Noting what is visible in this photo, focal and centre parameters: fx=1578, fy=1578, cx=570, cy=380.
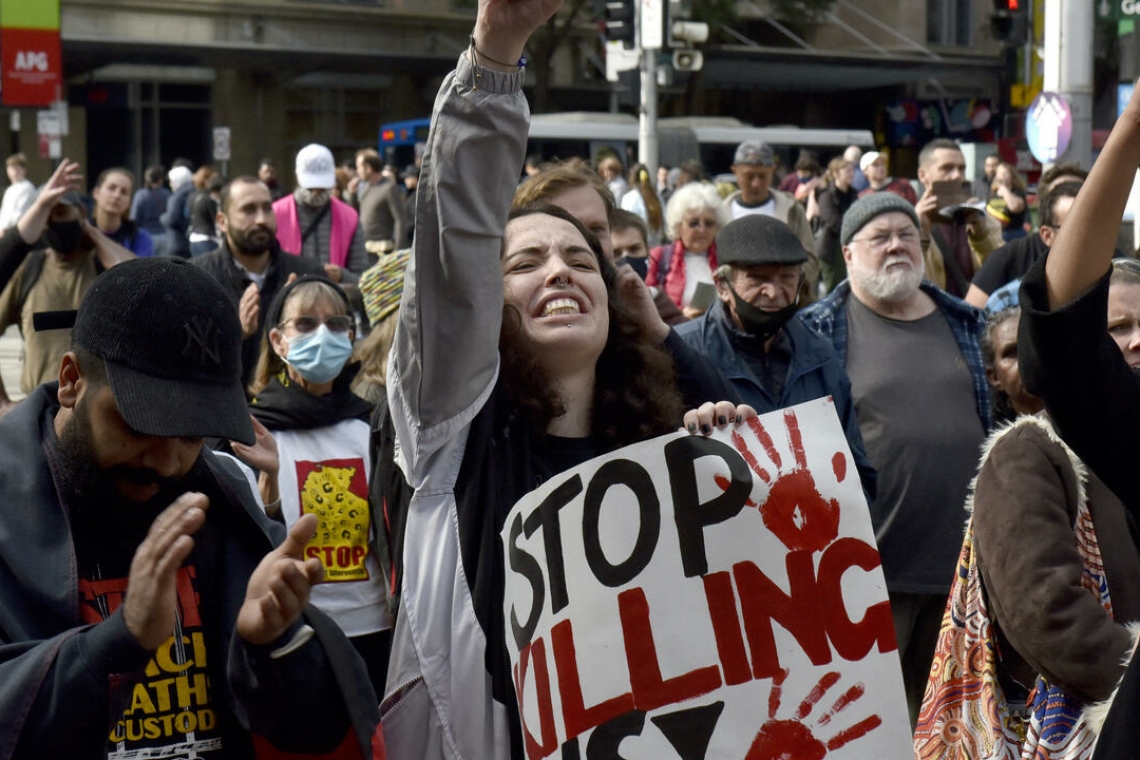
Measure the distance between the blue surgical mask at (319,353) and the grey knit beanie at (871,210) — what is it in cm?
200

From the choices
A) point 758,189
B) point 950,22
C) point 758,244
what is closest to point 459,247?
point 758,244

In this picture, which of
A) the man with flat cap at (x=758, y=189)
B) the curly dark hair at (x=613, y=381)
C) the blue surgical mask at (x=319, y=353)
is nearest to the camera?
the curly dark hair at (x=613, y=381)

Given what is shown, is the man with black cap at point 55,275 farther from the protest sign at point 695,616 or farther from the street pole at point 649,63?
the street pole at point 649,63

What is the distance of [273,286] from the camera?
7117mm

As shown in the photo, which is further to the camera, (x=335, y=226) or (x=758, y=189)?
(x=758, y=189)

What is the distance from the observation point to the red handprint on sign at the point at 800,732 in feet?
8.63

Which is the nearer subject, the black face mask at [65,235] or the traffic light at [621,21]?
the black face mask at [65,235]

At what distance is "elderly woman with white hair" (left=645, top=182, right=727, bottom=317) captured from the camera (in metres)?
8.20

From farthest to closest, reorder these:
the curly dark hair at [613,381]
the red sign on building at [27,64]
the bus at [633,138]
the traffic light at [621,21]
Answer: the bus at [633,138] < the red sign on building at [27,64] < the traffic light at [621,21] < the curly dark hair at [613,381]

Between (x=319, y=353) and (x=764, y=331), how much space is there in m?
1.43

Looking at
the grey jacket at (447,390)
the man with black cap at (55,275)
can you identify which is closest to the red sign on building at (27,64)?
the man with black cap at (55,275)

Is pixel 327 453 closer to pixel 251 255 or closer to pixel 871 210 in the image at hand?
pixel 871 210

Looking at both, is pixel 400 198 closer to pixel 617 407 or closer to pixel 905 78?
pixel 617 407

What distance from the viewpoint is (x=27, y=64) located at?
2609 centimetres
